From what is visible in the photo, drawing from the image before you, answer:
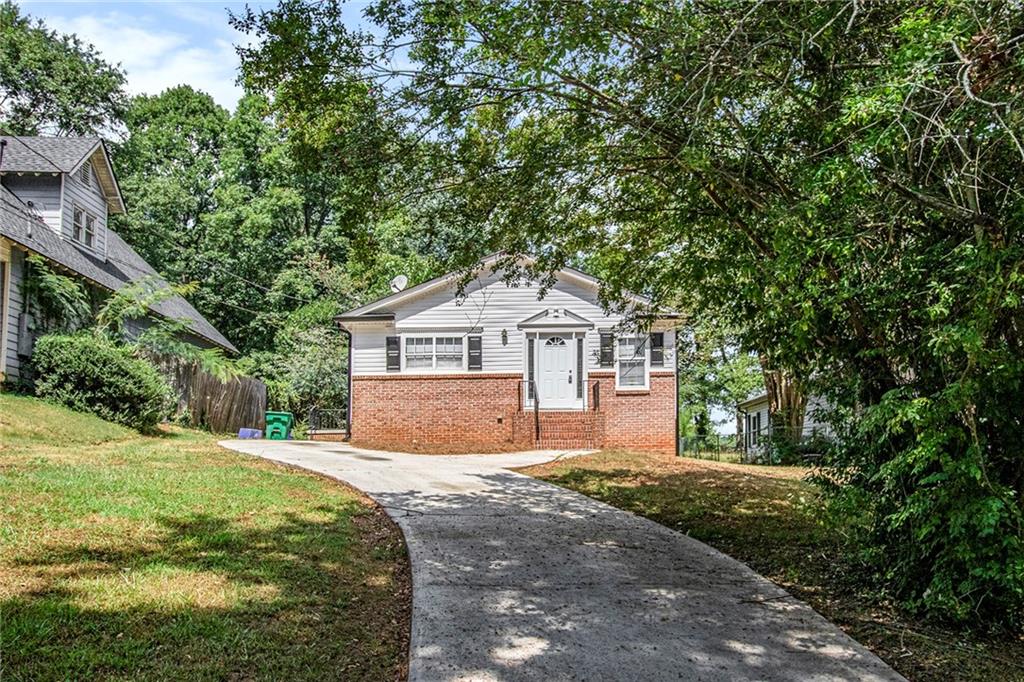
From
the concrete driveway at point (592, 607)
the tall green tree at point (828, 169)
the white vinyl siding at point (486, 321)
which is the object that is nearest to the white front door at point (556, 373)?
the white vinyl siding at point (486, 321)

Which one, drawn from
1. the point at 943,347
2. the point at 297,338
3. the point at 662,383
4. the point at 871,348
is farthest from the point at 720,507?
the point at 297,338

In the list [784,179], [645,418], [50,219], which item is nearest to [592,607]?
[784,179]

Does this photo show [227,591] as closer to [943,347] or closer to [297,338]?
[943,347]

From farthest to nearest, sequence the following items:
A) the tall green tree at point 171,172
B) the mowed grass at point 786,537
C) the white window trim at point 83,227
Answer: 1. the tall green tree at point 171,172
2. the white window trim at point 83,227
3. the mowed grass at point 786,537

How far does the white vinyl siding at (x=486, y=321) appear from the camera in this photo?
18.8 meters

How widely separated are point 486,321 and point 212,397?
774 centimetres

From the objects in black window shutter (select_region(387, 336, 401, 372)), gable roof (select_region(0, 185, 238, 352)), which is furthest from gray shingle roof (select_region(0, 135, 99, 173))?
black window shutter (select_region(387, 336, 401, 372))

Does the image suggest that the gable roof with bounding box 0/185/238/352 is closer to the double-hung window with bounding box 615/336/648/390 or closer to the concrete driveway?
the concrete driveway

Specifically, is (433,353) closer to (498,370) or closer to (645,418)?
(498,370)

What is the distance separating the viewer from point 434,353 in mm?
18891

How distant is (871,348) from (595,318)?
43.8 ft

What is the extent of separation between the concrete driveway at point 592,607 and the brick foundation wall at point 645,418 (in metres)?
9.69

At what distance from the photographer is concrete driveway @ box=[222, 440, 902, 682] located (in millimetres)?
4355

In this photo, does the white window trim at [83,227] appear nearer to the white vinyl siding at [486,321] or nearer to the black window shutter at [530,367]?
the white vinyl siding at [486,321]
